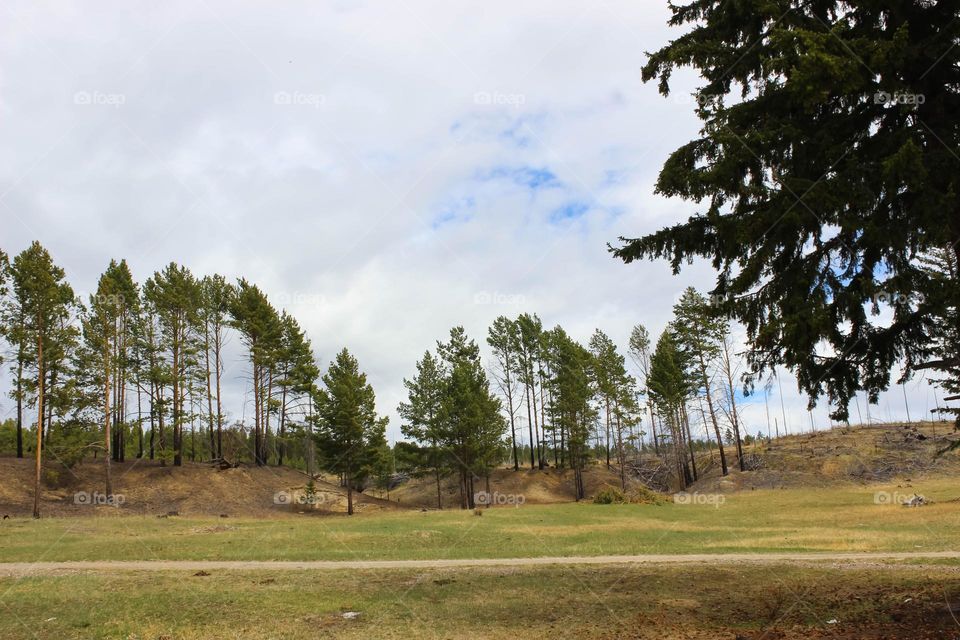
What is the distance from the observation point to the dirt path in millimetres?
14812

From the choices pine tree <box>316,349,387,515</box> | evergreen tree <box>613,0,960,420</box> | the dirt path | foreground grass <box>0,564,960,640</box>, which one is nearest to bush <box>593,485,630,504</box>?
pine tree <box>316,349,387,515</box>

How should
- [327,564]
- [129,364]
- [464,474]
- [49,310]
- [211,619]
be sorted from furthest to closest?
1. [464,474]
2. [129,364]
3. [49,310]
4. [327,564]
5. [211,619]

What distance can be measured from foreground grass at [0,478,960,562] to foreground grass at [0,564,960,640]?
4.95 metres

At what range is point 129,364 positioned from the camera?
4488 cm

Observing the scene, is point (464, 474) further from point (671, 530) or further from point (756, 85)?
point (756, 85)

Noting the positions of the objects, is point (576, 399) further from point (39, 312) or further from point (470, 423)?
point (39, 312)

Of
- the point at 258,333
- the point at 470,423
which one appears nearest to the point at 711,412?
the point at 470,423

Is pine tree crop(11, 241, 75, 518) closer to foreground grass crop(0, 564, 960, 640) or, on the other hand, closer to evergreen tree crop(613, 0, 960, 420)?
foreground grass crop(0, 564, 960, 640)

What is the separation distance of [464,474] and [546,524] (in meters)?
21.3

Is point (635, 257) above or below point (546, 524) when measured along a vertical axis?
above

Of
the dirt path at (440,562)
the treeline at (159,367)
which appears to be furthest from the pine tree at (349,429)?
the dirt path at (440,562)

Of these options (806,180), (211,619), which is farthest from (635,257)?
(211,619)

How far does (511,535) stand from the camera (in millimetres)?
24359

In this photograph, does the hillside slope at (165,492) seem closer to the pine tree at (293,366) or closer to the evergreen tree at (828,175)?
the pine tree at (293,366)
